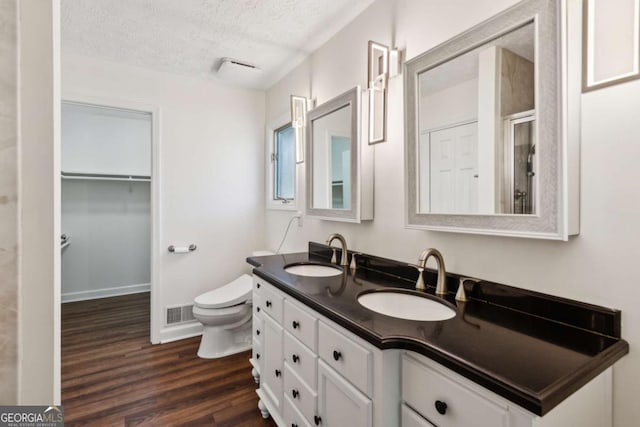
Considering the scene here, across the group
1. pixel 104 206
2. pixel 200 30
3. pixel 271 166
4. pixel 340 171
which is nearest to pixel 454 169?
pixel 340 171

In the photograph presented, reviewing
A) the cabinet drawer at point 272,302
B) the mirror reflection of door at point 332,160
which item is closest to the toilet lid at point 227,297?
the cabinet drawer at point 272,302

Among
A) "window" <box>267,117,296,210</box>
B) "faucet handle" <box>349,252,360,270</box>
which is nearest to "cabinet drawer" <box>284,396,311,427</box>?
"faucet handle" <box>349,252,360,270</box>

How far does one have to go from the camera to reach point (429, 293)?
4.30 ft

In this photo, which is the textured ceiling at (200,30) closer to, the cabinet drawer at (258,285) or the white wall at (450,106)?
the white wall at (450,106)

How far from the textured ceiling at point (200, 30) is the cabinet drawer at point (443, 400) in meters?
1.88

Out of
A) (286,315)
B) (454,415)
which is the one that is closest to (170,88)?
(286,315)

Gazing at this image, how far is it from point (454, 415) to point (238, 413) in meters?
1.42

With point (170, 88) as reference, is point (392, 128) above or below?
below

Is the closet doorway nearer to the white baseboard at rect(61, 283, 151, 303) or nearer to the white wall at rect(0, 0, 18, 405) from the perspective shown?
the white baseboard at rect(61, 283, 151, 303)

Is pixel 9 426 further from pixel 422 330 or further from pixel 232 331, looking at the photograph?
pixel 232 331

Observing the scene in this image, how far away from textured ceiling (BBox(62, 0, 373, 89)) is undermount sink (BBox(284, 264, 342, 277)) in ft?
5.05

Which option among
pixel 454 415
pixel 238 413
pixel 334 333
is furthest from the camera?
pixel 238 413

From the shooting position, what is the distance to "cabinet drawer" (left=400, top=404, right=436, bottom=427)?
0.88 metres

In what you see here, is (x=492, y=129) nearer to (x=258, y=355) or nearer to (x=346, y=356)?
(x=346, y=356)
